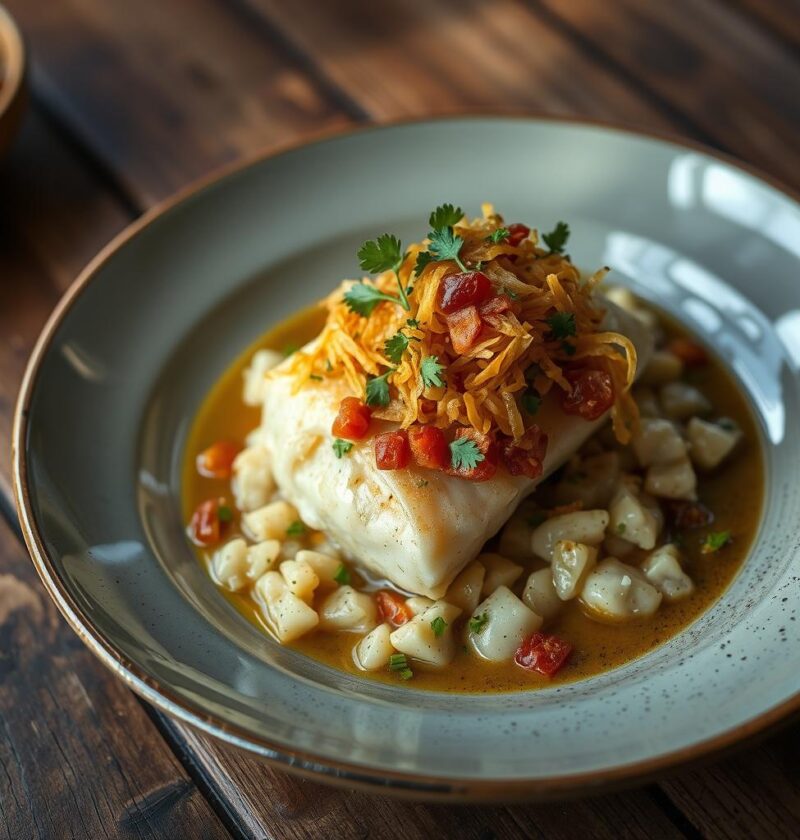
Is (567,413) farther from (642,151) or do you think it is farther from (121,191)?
(121,191)

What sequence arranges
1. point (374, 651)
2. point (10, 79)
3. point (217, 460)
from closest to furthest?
point (374, 651) → point (217, 460) → point (10, 79)

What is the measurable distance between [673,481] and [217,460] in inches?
68.0

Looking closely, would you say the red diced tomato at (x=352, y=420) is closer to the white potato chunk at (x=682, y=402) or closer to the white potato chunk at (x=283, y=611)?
the white potato chunk at (x=283, y=611)

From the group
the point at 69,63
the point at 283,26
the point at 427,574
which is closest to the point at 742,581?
the point at 427,574

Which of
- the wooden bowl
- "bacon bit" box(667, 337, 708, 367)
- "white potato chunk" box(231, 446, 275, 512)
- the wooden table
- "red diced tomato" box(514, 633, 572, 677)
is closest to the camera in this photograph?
"red diced tomato" box(514, 633, 572, 677)

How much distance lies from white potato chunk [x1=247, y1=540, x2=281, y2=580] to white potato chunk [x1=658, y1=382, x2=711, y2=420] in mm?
1613

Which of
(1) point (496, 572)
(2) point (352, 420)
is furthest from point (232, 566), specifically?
(1) point (496, 572)

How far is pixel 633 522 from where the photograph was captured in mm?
3412

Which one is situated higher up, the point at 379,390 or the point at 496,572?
the point at 379,390

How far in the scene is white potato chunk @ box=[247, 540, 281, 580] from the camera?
137 inches

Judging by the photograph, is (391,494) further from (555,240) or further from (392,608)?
(555,240)

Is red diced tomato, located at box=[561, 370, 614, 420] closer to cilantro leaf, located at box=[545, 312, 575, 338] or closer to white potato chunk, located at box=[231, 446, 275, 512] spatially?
cilantro leaf, located at box=[545, 312, 575, 338]

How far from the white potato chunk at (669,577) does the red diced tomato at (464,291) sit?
1.07 m

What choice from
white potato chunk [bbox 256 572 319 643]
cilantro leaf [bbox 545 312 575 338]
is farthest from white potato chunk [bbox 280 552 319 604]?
cilantro leaf [bbox 545 312 575 338]
